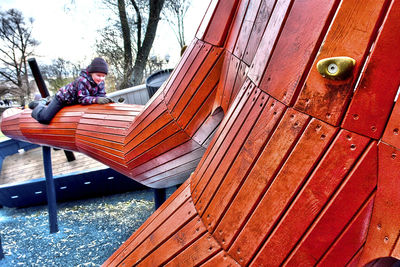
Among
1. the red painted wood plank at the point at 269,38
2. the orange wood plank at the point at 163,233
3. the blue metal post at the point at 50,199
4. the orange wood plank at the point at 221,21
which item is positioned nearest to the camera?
the red painted wood plank at the point at 269,38

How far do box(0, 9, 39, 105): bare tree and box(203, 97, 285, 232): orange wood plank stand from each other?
22.6 meters

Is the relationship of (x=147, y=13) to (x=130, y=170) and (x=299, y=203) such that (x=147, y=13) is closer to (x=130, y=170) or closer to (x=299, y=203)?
(x=130, y=170)

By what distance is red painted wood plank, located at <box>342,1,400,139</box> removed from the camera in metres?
0.81

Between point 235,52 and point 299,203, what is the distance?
4.11 feet

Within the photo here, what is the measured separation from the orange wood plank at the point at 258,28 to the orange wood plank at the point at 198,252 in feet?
3.66

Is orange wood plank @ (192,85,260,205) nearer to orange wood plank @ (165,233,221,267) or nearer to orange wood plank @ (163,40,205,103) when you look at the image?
orange wood plank @ (165,233,221,267)

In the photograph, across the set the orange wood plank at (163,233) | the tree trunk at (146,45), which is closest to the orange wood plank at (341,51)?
the orange wood plank at (163,233)

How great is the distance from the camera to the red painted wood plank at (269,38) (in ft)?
3.94

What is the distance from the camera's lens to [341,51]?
0.91 meters

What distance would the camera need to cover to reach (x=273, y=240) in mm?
1092

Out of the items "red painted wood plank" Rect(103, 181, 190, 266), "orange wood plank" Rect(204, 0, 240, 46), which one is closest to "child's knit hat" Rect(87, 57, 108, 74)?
"orange wood plank" Rect(204, 0, 240, 46)

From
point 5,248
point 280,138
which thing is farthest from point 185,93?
point 5,248

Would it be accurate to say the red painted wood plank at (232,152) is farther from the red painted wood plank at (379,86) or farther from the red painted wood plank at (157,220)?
the red painted wood plank at (379,86)

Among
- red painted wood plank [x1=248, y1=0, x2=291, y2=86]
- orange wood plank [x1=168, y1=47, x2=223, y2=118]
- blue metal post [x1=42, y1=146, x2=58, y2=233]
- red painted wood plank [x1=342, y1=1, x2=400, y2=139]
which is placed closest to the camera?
red painted wood plank [x1=342, y1=1, x2=400, y2=139]
